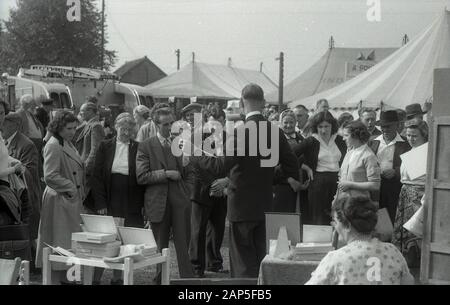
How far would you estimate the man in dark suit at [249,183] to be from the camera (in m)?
Answer: 4.41

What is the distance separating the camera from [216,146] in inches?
213

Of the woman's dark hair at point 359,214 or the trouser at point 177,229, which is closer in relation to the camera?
the woman's dark hair at point 359,214

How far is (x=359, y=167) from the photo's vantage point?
5320 mm

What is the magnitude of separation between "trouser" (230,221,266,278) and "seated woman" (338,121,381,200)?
3.44 feet

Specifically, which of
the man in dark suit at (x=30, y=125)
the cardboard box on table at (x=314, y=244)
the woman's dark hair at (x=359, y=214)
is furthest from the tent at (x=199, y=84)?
the woman's dark hair at (x=359, y=214)

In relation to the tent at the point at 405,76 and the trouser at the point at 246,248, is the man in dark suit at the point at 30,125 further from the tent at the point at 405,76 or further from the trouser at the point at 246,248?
the tent at the point at 405,76

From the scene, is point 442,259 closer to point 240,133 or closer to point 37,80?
point 240,133

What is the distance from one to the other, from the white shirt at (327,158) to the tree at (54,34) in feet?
65.7

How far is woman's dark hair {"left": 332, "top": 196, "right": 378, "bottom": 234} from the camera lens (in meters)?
3.02

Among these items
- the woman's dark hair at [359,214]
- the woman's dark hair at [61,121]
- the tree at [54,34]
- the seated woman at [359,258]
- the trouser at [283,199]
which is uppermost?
the tree at [54,34]

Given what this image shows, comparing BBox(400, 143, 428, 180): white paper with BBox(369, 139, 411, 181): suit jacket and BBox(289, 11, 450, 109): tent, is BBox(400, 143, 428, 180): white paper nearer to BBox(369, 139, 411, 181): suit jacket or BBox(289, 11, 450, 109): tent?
BBox(369, 139, 411, 181): suit jacket

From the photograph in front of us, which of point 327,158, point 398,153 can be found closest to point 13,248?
point 327,158

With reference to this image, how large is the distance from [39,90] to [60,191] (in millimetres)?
10033

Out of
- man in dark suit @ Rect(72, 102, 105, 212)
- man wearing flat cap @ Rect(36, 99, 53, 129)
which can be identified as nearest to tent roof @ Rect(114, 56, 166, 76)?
man wearing flat cap @ Rect(36, 99, 53, 129)
